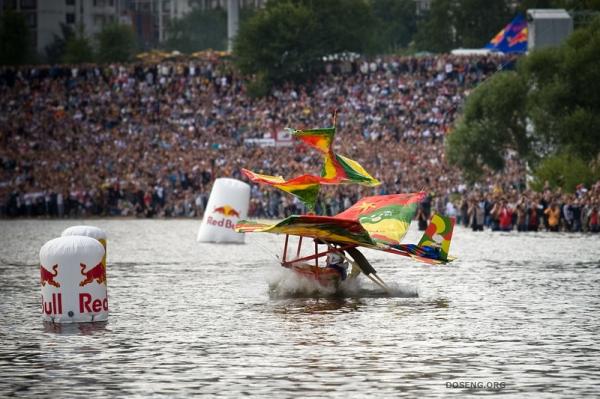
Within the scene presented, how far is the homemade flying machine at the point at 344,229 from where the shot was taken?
30047 millimetres

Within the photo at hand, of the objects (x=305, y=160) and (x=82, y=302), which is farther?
(x=305, y=160)

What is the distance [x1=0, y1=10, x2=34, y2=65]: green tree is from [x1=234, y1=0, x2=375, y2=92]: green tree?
3909cm

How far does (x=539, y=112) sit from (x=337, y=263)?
4312cm

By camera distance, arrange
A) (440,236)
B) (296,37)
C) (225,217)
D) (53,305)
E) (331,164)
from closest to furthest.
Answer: (53,305), (440,236), (331,164), (225,217), (296,37)

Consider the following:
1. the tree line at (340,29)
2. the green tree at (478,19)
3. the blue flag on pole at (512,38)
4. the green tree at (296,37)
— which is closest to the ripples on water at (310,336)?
the tree line at (340,29)

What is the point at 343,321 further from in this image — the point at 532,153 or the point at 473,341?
the point at 532,153

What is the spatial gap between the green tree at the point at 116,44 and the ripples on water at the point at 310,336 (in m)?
117

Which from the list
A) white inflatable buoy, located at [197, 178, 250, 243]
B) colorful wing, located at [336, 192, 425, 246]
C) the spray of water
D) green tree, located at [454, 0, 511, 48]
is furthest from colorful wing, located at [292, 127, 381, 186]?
green tree, located at [454, 0, 511, 48]

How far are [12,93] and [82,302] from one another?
3297 inches

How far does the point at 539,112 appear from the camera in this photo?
72625 mm

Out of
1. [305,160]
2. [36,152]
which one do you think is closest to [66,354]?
→ [305,160]

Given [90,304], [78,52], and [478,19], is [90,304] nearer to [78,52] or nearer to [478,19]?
[78,52]

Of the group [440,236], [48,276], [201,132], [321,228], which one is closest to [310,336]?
[48,276]

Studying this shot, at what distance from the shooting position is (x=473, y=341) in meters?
23.5
